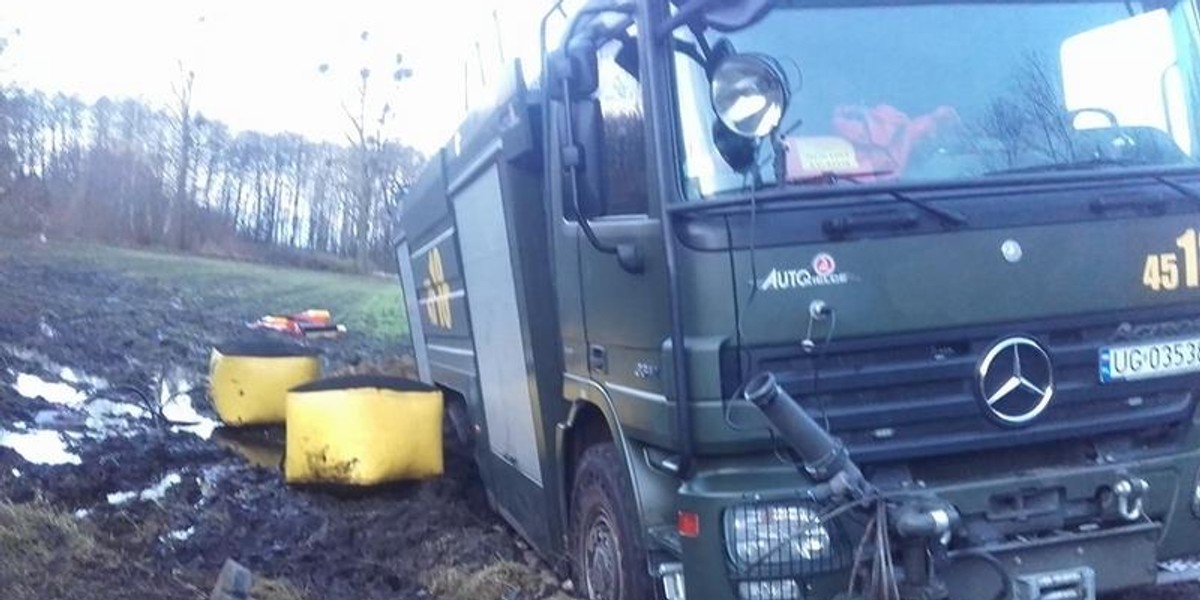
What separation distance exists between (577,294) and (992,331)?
1874 mm

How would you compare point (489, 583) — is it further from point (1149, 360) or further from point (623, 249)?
point (1149, 360)

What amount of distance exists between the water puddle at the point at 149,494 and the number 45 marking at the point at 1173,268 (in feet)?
21.9

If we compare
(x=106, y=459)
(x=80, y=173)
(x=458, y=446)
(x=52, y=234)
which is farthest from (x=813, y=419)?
(x=80, y=173)

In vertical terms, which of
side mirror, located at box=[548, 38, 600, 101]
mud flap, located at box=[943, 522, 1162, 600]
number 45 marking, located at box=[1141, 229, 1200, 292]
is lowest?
mud flap, located at box=[943, 522, 1162, 600]

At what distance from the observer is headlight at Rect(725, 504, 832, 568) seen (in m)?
4.86

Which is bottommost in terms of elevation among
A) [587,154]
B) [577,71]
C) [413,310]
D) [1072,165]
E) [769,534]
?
[769,534]

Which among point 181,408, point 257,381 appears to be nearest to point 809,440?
point 257,381

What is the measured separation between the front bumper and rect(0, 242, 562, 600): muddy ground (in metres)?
2.21

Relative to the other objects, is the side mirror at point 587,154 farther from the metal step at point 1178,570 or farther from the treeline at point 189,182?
the treeline at point 189,182

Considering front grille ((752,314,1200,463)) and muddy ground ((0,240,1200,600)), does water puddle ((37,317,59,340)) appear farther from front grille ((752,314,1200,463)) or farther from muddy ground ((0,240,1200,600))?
A: front grille ((752,314,1200,463))

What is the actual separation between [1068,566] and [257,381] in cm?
982

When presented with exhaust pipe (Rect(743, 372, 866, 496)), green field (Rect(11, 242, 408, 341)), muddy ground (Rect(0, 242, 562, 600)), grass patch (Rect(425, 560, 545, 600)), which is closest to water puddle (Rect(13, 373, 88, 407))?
muddy ground (Rect(0, 242, 562, 600))

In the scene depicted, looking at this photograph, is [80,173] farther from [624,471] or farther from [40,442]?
[624,471]

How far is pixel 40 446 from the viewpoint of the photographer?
40.1ft
